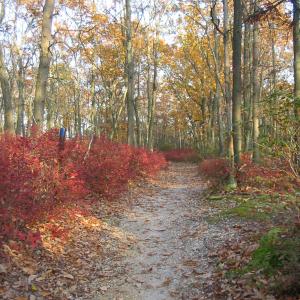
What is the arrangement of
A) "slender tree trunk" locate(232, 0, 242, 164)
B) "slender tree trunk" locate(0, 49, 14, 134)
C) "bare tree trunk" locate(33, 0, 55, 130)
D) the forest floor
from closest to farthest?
1. the forest floor
2. "bare tree trunk" locate(33, 0, 55, 130)
3. "slender tree trunk" locate(232, 0, 242, 164)
4. "slender tree trunk" locate(0, 49, 14, 134)

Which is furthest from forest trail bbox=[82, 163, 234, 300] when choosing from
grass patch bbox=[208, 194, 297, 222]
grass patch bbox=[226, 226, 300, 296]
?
grass patch bbox=[226, 226, 300, 296]

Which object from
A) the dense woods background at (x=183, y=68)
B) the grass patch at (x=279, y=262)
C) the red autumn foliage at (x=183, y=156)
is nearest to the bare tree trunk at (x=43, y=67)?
the dense woods background at (x=183, y=68)

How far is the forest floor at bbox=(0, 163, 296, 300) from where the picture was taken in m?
4.77

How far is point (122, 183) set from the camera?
456 inches

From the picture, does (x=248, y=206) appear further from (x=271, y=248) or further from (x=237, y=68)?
(x=237, y=68)

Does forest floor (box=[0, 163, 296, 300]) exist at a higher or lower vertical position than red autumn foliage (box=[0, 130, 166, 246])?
lower

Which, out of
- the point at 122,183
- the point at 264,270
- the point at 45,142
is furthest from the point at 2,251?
the point at 122,183

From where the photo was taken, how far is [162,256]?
247 inches

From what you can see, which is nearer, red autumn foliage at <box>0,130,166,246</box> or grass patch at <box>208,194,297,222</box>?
red autumn foliage at <box>0,130,166,246</box>

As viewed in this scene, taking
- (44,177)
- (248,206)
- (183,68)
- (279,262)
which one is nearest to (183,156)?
(183,68)

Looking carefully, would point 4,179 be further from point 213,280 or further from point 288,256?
point 288,256

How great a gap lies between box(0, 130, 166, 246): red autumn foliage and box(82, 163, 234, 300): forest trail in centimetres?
125

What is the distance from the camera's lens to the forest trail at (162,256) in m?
4.99

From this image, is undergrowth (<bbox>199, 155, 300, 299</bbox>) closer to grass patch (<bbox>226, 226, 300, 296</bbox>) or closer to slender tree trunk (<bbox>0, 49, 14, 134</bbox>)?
grass patch (<bbox>226, 226, 300, 296</bbox>)
